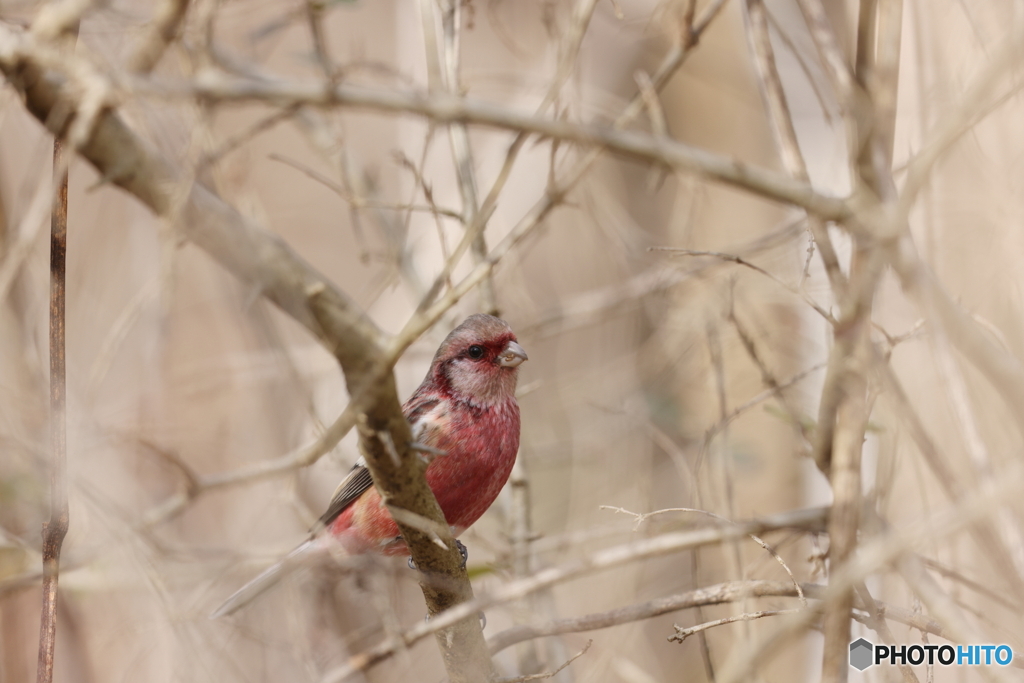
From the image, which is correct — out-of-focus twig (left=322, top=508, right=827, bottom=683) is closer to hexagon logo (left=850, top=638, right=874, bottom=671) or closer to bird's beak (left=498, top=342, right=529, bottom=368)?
hexagon logo (left=850, top=638, right=874, bottom=671)

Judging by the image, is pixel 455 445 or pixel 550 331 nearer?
pixel 455 445

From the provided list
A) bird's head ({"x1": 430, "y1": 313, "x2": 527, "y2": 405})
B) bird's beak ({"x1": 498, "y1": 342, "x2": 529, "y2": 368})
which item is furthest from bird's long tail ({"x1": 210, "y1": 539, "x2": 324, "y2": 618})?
bird's beak ({"x1": 498, "y1": 342, "x2": 529, "y2": 368})

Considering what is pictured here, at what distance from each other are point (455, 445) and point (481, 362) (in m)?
0.48

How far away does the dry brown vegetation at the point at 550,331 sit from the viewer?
8.07 ft

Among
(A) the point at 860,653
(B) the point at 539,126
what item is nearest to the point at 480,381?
(B) the point at 539,126

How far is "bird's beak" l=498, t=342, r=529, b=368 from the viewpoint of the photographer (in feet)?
14.1

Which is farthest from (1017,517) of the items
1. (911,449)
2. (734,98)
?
(734,98)

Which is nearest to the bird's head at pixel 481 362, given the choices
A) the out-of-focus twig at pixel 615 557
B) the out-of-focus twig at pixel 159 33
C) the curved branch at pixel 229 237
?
the out-of-focus twig at pixel 615 557

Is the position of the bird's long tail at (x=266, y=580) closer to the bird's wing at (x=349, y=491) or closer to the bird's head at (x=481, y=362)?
the bird's wing at (x=349, y=491)

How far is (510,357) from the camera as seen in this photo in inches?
169

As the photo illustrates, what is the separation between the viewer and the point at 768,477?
8688mm

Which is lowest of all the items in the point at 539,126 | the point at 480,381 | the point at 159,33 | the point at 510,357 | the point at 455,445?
the point at 455,445

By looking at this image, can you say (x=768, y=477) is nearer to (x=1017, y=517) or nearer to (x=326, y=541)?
(x=326, y=541)

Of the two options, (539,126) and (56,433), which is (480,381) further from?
(56,433)
